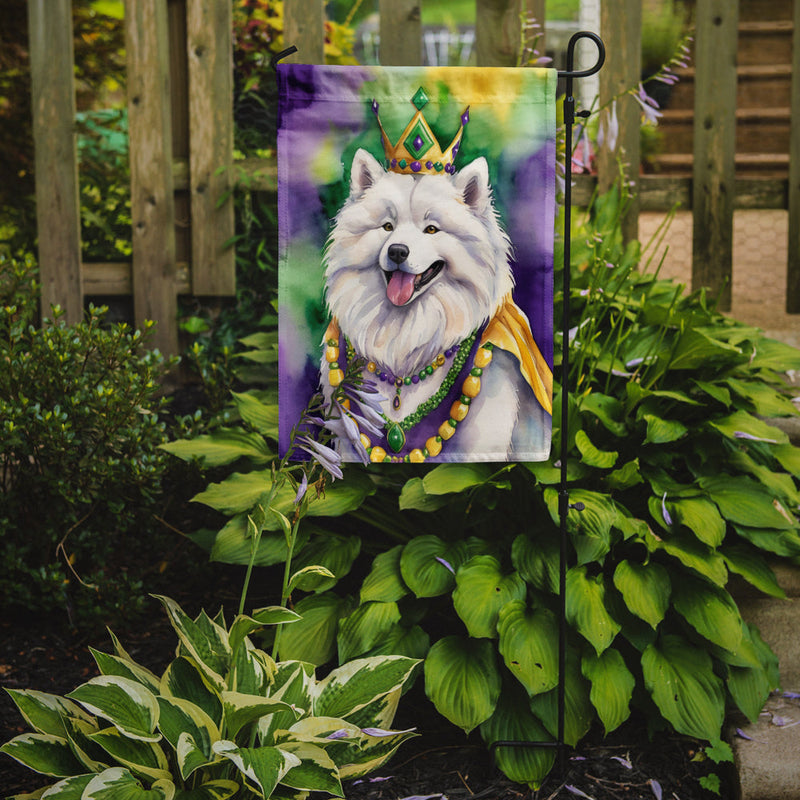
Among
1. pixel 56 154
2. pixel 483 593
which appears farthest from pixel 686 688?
pixel 56 154

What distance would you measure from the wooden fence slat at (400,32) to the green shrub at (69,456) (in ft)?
4.64

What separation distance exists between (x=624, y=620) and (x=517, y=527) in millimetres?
400

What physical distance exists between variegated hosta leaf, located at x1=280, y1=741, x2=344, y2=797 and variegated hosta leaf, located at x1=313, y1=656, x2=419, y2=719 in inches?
6.3

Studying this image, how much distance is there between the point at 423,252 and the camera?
1.98m

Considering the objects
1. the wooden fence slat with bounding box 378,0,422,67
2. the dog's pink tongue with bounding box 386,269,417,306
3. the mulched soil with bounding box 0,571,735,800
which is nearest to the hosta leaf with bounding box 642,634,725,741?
the mulched soil with bounding box 0,571,735,800

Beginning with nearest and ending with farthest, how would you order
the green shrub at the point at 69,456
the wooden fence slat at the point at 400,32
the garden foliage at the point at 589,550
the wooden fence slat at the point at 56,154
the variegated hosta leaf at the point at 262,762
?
the variegated hosta leaf at the point at 262,762 → the garden foliage at the point at 589,550 → the green shrub at the point at 69,456 → the wooden fence slat at the point at 400,32 → the wooden fence slat at the point at 56,154

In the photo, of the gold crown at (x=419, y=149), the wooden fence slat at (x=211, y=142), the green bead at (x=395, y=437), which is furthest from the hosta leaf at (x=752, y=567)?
the wooden fence slat at (x=211, y=142)

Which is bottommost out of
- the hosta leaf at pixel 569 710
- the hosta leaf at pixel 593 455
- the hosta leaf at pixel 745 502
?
the hosta leaf at pixel 569 710

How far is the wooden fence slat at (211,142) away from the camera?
3.32 meters

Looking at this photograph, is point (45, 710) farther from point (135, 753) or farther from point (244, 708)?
point (244, 708)

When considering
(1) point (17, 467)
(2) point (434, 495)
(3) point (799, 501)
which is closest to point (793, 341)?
(3) point (799, 501)

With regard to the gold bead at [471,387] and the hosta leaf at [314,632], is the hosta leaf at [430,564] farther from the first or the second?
the gold bead at [471,387]

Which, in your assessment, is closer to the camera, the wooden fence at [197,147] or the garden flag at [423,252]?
the garden flag at [423,252]

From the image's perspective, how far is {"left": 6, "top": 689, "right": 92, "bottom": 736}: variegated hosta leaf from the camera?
67.2 inches
